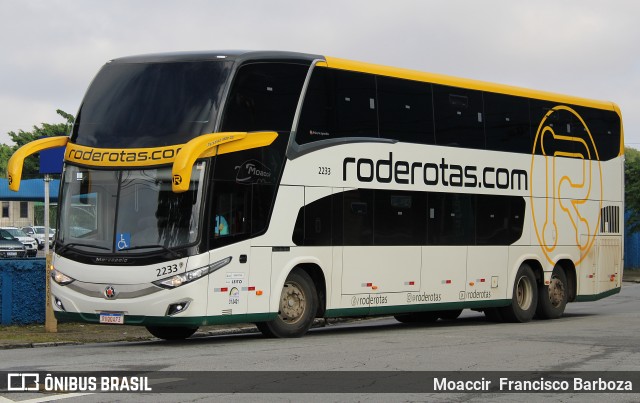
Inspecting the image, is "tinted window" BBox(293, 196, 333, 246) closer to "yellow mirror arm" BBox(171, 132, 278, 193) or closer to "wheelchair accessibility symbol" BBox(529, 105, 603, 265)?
"yellow mirror arm" BBox(171, 132, 278, 193)

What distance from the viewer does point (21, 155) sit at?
17328mm

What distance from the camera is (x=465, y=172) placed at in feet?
72.1

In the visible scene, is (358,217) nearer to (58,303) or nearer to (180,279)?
(180,279)

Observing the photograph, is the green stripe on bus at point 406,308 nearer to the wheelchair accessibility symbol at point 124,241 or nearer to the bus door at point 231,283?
the bus door at point 231,283

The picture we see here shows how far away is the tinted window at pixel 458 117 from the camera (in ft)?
70.5

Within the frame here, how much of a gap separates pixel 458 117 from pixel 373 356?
8.17 meters

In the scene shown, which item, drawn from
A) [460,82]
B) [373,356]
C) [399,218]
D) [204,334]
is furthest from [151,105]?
[460,82]

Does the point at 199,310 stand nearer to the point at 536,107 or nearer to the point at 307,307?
the point at 307,307

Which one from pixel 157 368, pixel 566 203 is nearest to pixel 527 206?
pixel 566 203

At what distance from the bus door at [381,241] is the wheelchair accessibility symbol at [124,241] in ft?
13.2

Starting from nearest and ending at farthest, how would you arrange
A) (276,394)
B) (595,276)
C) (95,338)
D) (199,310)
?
1. (276,394)
2. (199,310)
3. (95,338)
4. (595,276)

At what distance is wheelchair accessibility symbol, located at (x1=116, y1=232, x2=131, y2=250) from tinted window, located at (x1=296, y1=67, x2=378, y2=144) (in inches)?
126

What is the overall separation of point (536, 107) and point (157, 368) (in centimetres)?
1329

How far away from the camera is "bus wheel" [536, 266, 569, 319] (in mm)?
24344
